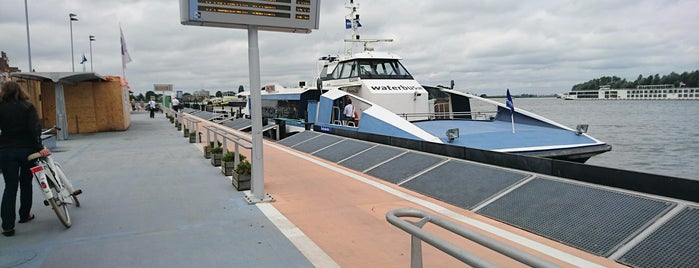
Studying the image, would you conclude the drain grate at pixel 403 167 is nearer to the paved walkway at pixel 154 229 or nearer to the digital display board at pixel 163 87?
the paved walkway at pixel 154 229

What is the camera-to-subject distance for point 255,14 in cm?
538

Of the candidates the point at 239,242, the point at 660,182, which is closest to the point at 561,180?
the point at 660,182

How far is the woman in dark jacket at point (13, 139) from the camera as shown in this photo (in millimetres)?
4320

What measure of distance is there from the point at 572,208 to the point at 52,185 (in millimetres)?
5969

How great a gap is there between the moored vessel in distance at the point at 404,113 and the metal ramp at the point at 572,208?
308 centimetres

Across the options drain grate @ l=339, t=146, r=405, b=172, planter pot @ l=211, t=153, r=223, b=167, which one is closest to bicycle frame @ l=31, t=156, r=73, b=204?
planter pot @ l=211, t=153, r=223, b=167

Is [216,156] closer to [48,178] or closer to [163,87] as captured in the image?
[48,178]

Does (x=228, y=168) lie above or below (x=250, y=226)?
above

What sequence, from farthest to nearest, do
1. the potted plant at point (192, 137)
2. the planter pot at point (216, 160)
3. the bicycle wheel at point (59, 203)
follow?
1. the potted plant at point (192, 137)
2. the planter pot at point (216, 160)
3. the bicycle wheel at point (59, 203)

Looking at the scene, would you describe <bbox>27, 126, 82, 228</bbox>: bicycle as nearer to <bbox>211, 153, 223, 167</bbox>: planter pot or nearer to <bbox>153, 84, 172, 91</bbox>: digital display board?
<bbox>211, 153, 223, 167</bbox>: planter pot

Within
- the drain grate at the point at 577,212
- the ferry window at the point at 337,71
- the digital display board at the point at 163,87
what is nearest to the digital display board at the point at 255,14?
the drain grate at the point at 577,212

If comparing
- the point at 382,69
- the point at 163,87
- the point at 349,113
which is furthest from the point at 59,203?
the point at 163,87

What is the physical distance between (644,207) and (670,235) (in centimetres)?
57

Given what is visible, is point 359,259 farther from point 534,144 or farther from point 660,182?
point 534,144
